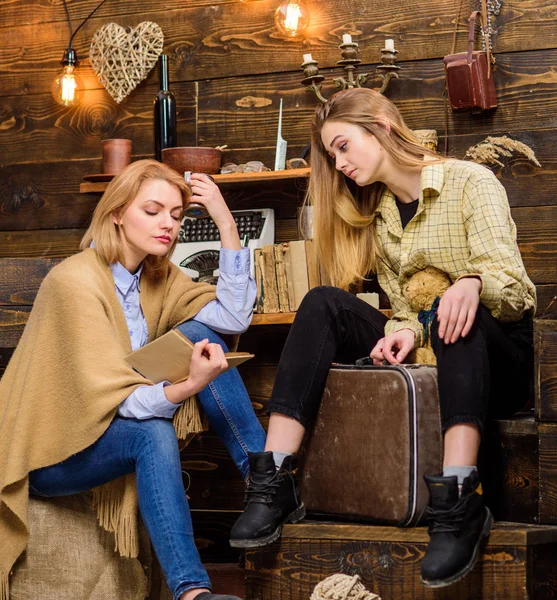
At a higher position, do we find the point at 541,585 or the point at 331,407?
the point at 331,407

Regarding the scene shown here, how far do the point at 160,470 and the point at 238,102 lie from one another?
5.75 feet

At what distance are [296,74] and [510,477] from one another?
1718mm

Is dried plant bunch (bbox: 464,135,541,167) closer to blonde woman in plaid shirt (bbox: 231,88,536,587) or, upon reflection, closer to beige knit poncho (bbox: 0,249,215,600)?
blonde woman in plaid shirt (bbox: 231,88,536,587)

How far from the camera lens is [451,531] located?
1.71 m

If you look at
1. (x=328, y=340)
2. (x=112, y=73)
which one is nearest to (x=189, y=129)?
(x=112, y=73)

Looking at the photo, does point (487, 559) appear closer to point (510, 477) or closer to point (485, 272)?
point (510, 477)

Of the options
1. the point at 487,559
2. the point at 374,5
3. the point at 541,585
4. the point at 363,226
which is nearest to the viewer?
the point at 487,559

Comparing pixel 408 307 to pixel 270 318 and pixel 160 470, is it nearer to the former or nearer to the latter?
pixel 270 318

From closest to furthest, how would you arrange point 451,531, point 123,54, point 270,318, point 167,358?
1. point 451,531
2. point 167,358
3. point 270,318
4. point 123,54

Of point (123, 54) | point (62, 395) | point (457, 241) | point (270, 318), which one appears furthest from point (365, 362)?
point (123, 54)

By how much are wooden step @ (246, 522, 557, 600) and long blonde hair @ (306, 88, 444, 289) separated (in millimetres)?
778

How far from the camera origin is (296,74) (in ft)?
10.5

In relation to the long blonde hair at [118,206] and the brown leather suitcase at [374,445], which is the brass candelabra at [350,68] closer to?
the long blonde hair at [118,206]

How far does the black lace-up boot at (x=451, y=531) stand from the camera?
64.9 inches
